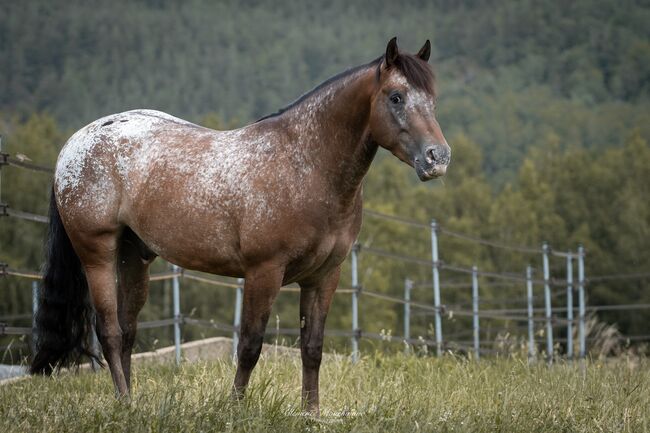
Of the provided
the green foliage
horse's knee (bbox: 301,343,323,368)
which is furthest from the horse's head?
the green foliage

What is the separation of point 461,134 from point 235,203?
75.0 meters

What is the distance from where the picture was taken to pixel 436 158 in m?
5.07

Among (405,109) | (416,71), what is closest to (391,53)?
(416,71)

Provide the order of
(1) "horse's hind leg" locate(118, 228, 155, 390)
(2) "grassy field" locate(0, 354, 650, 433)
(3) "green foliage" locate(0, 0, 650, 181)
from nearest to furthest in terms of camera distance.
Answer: (2) "grassy field" locate(0, 354, 650, 433)
(1) "horse's hind leg" locate(118, 228, 155, 390)
(3) "green foliage" locate(0, 0, 650, 181)

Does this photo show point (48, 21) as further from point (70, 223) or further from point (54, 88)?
point (70, 223)

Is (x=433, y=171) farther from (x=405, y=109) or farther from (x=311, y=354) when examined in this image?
(x=311, y=354)

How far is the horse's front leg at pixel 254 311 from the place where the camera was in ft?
17.6

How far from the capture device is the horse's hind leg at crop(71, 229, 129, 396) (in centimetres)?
605

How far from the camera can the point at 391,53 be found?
5.30 metres

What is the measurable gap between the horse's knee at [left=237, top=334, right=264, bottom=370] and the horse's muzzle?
132cm

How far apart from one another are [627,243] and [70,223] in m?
43.1

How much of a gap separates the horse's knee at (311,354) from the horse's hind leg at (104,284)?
3.83 feet

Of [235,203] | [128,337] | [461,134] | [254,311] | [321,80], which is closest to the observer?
[254,311]

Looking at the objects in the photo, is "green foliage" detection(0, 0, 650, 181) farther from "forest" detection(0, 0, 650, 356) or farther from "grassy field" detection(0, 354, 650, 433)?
"grassy field" detection(0, 354, 650, 433)
